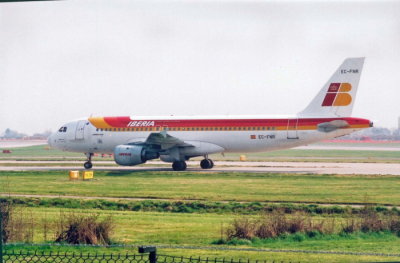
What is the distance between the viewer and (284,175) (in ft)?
126

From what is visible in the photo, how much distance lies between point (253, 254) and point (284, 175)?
2431 cm

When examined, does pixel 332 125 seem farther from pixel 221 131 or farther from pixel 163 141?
pixel 163 141

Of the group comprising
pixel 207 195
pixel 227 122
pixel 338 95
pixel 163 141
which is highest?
pixel 338 95

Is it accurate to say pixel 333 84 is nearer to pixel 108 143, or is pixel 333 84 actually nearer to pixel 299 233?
pixel 108 143

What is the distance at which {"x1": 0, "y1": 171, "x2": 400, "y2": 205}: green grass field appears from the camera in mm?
27156

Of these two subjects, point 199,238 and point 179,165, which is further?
point 179,165

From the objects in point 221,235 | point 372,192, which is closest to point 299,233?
point 221,235

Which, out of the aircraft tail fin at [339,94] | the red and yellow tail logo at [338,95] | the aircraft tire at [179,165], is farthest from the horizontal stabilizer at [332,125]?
the aircraft tire at [179,165]

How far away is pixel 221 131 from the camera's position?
43.5 m

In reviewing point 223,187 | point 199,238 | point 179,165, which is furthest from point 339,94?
point 199,238

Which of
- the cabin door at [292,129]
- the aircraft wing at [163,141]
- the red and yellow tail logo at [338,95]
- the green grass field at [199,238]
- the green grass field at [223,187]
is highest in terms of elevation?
the red and yellow tail logo at [338,95]

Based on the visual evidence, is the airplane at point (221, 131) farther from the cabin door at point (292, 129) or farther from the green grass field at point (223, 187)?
the green grass field at point (223, 187)

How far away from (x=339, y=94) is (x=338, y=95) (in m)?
0.10

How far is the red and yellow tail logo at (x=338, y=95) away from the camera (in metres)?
41.2
